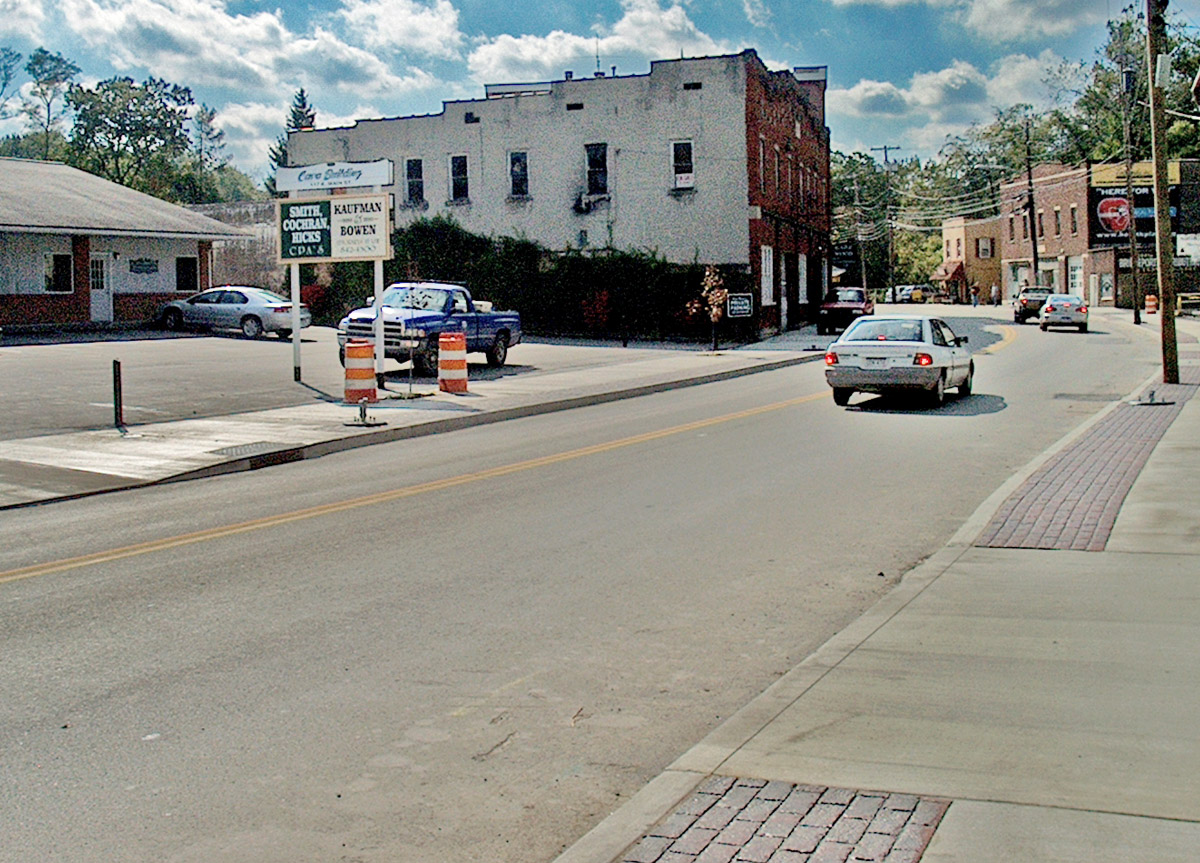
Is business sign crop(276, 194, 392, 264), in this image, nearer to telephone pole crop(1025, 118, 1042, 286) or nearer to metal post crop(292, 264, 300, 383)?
metal post crop(292, 264, 300, 383)

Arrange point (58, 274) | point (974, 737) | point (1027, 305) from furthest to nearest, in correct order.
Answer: point (1027, 305) < point (58, 274) < point (974, 737)

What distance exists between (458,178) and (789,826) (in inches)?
1783

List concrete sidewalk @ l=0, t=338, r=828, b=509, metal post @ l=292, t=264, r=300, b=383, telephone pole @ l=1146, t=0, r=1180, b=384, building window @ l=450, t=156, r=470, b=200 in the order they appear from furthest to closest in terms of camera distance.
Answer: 1. building window @ l=450, t=156, r=470, b=200
2. metal post @ l=292, t=264, r=300, b=383
3. telephone pole @ l=1146, t=0, r=1180, b=384
4. concrete sidewalk @ l=0, t=338, r=828, b=509

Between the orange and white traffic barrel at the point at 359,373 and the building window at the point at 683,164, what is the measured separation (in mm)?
24760

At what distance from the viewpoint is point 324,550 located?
31.7ft

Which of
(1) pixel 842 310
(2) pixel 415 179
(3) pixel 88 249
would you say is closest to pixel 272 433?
(3) pixel 88 249

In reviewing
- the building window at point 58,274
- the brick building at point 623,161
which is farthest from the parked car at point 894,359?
the building window at point 58,274

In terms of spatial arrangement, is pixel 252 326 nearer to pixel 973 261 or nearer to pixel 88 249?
pixel 88 249

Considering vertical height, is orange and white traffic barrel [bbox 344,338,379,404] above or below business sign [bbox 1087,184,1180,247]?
below

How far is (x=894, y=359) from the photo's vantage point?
64.3 ft

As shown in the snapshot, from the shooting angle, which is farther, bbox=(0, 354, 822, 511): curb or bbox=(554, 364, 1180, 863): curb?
bbox=(0, 354, 822, 511): curb

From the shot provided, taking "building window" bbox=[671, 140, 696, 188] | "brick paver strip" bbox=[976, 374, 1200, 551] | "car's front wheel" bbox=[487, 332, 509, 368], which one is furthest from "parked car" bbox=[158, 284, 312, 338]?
"brick paver strip" bbox=[976, 374, 1200, 551]

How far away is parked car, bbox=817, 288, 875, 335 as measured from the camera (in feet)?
154

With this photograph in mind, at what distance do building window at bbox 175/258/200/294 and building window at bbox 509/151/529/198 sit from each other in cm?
1174
